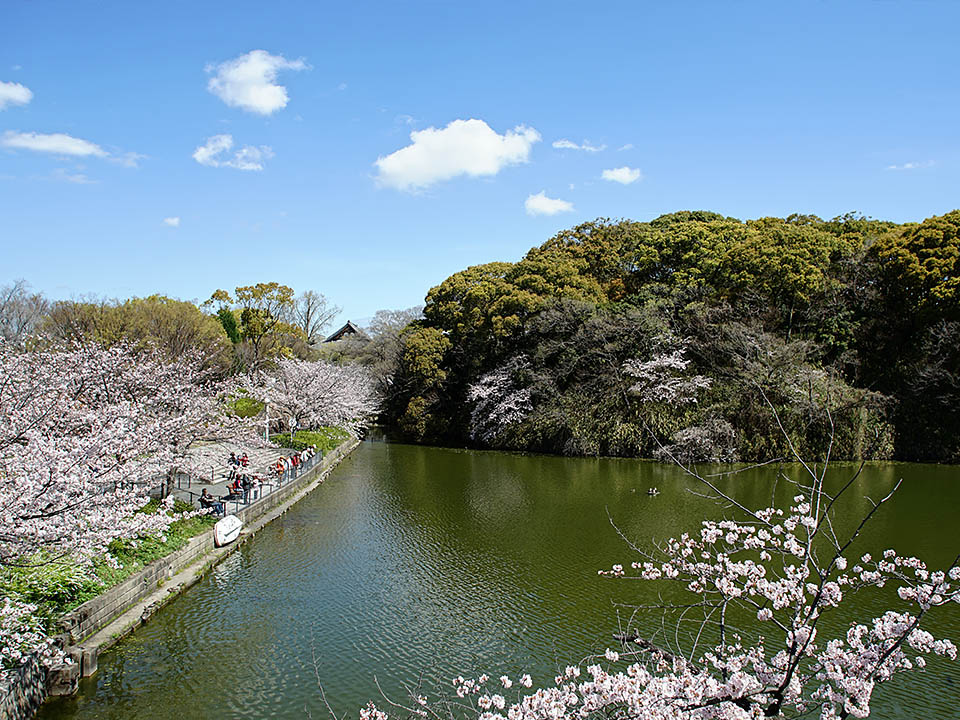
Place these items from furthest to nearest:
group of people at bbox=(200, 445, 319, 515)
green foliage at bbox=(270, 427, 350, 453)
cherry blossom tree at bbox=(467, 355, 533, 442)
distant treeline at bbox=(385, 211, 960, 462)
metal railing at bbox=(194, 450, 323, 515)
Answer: cherry blossom tree at bbox=(467, 355, 533, 442)
green foliage at bbox=(270, 427, 350, 453)
distant treeline at bbox=(385, 211, 960, 462)
metal railing at bbox=(194, 450, 323, 515)
group of people at bbox=(200, 445, 319, 515)

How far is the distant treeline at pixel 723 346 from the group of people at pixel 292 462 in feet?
28.0

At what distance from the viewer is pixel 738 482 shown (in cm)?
1859

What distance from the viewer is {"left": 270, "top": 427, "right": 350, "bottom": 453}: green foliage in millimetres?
24641

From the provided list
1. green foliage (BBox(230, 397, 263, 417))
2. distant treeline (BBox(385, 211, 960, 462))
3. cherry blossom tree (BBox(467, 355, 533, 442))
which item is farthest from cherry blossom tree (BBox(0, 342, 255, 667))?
green foliage (BBox(230, 397, 263, 417))

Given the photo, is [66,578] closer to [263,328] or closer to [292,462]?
[292,462]

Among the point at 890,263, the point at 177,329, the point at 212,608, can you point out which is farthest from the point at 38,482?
the point at 890,263

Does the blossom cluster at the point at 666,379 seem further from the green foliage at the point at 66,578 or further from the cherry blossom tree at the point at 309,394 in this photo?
the green foliage at the point at 66,578

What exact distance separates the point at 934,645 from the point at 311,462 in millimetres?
19288

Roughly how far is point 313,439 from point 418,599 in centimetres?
1605

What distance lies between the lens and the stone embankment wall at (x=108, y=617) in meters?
6.70

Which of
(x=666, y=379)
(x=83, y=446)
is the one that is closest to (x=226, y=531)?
(x=83, y=446)

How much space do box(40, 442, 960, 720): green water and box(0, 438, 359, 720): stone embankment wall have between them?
0.20m

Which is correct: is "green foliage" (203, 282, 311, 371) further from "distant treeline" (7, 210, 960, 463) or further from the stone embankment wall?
the stone embankment wall

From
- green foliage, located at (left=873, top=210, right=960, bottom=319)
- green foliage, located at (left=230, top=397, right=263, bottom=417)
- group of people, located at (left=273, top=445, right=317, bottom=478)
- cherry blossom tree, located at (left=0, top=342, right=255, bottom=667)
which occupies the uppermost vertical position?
green foliage, located at (left=873, top=210, right=960, bottom=319)
